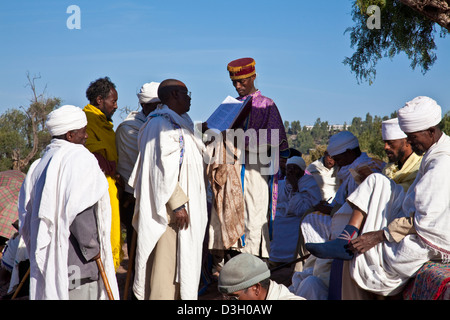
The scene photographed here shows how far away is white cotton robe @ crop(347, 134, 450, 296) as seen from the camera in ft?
13.9

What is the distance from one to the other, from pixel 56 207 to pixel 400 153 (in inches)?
122

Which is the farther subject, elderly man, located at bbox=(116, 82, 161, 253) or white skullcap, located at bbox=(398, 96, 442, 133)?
elderly man, located at bbox=(116, 82, 161, 253)

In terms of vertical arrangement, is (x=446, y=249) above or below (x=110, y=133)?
below

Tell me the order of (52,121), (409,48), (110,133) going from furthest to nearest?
1. (409,48)
2. (110,133)
3. (52,121)

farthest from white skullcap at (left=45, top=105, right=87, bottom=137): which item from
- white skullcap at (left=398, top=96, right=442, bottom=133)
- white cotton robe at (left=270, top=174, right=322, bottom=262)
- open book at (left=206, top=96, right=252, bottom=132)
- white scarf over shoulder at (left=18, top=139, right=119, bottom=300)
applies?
white cotton robe at (left=270, top=174, right=322, bottom=262)

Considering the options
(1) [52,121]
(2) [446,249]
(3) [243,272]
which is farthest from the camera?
(1) [52,121]

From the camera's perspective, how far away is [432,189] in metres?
4.27

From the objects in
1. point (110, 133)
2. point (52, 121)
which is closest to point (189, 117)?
point (110, 133)

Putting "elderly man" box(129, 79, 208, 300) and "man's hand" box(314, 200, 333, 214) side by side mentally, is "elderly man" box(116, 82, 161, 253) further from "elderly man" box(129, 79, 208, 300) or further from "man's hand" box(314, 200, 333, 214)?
"man's hand" box(314, 200, 333, 214)

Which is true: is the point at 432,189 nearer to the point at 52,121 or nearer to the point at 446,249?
the point at 446,249

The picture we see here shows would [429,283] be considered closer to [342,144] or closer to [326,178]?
[342,144]

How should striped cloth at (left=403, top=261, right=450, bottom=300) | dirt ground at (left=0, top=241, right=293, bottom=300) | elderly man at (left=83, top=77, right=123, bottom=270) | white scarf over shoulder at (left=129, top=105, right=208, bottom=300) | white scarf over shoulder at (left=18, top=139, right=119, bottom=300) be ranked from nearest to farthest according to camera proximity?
striped cloth at (left=403, top=261, right=450, bottom=300)
white scarf over shoulder at (left=18, top=139, right=119, bottom=300)
white scarf over shoulder at (left=129, top=105, right=208, bottom=300)
elderly man at (left=83, top=77, right=123, bottom=270)
dirt ground at (left=0, top=241, right=293, bottom=300)

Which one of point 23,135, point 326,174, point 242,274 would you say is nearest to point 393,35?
point 326,174

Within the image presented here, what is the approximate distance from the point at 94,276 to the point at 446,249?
274 cm
